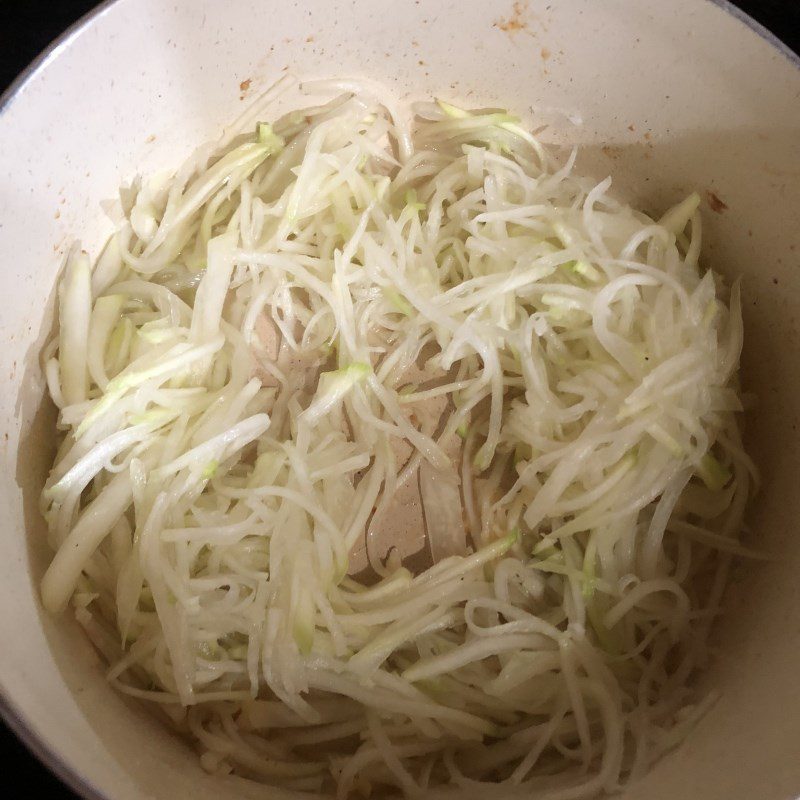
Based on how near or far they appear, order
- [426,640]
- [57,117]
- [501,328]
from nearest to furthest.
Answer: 1. [57,117]
2. [426,640]
3. [501,328]

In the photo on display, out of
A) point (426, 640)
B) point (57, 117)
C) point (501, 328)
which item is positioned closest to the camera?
point (57, 117)

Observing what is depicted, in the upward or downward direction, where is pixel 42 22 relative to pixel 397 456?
upward

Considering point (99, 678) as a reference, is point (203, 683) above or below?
below

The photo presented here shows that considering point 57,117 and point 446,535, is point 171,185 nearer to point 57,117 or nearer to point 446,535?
point 57,117

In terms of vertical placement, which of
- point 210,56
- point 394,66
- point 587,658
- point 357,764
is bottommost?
point 587,658

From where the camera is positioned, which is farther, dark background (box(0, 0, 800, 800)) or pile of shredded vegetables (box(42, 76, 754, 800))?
dark background (box(0, 0, 800, 800))

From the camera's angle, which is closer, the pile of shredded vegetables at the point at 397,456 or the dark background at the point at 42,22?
the pile of shredded vegetables at the point at 397,456

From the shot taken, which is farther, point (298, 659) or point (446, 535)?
point (446, 535)

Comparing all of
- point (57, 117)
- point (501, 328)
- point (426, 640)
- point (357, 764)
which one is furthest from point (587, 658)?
point (57, 117)
